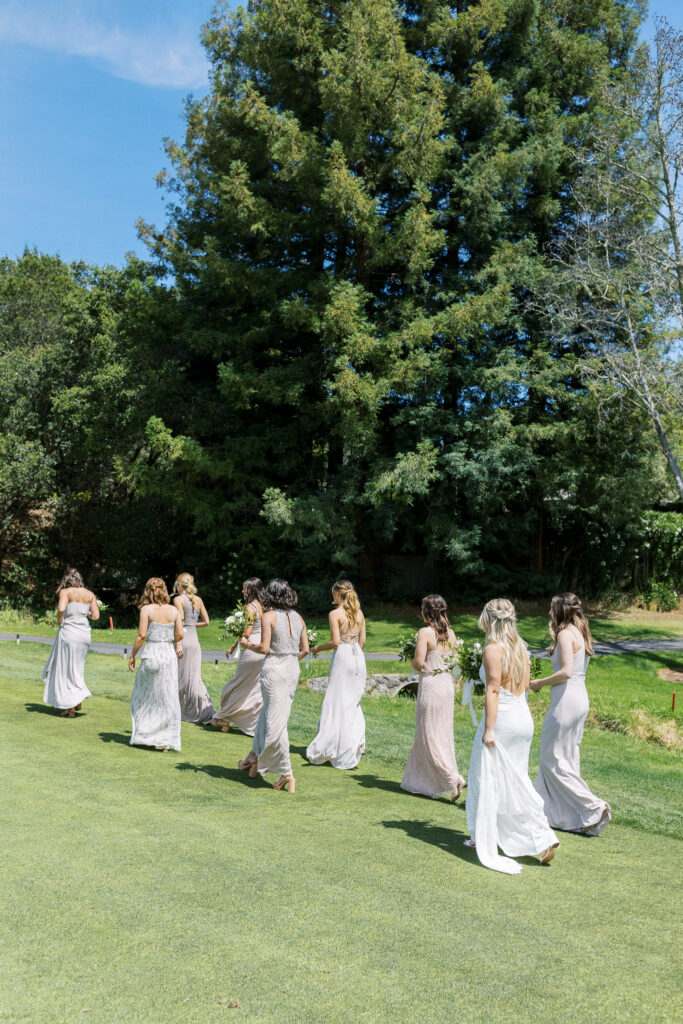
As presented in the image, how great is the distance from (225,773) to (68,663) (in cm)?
386

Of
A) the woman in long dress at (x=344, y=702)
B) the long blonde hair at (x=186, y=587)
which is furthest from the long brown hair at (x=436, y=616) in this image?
the long blonde hair at (x=186, y=587)

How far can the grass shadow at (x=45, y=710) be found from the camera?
40.1 ft

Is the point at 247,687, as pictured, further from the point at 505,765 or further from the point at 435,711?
the point at 505,765

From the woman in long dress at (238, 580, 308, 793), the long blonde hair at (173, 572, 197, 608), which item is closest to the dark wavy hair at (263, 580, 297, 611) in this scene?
the woman in long dress at (238, 580, 308, 793)

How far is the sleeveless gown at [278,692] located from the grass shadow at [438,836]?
1520 millimetres

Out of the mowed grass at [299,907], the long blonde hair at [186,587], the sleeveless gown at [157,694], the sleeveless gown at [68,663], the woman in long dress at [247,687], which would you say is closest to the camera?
the mowed grass at [299,907]

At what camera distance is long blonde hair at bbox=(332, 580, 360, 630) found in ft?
31.8

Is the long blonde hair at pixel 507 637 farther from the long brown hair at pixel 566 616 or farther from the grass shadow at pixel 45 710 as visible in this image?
the grass shadow at pixel 45 710

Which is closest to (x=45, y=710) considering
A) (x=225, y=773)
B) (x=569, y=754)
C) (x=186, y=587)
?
(x=186, y=587)

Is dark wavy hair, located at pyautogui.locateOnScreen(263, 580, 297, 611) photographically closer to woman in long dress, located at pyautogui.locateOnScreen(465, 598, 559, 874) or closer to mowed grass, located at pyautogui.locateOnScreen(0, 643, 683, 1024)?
mowed grass, located at pyautogui.locateOnScreen(0, 643, 683, 1024)

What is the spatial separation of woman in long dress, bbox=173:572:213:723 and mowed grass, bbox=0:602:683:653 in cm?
1232

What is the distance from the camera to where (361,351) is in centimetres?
2672

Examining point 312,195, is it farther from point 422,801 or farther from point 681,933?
point 681,933

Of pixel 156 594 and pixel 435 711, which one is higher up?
pixel 156 594
